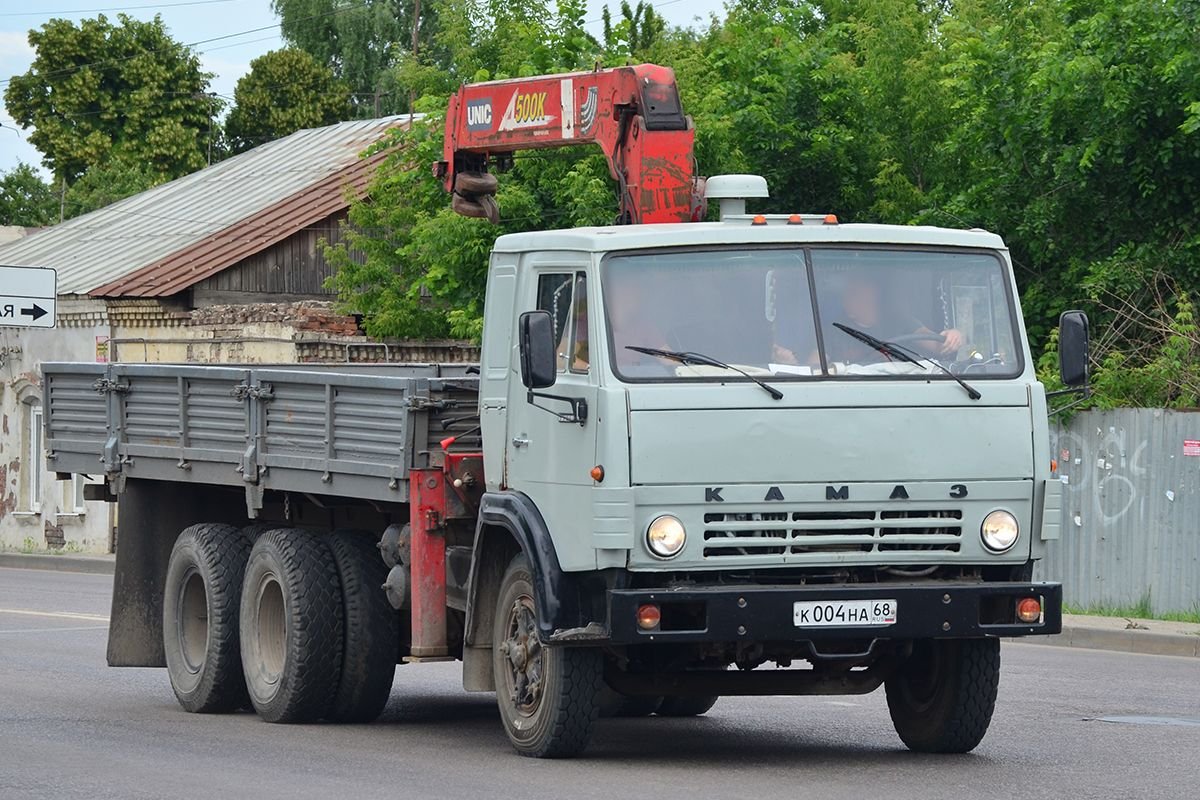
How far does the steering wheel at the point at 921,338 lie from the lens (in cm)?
970

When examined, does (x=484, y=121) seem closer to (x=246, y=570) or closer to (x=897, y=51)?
(x=246, y=570)

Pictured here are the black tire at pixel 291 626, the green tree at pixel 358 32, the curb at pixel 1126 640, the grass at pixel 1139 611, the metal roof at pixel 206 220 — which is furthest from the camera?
the green tree at pixel 358 32

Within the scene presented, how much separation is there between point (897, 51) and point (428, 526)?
63.1 feet

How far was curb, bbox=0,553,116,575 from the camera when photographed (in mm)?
31000

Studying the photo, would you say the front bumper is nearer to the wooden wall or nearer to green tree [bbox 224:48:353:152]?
the wooden wall

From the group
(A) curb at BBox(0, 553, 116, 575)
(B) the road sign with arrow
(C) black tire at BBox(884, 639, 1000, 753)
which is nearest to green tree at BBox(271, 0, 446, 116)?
(A) curb at BBox(0, 553, 116, 575)

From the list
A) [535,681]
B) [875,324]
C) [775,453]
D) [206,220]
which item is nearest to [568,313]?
[775,453]

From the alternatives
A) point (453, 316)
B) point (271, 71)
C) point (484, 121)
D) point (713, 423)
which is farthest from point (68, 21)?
point (713, 423)

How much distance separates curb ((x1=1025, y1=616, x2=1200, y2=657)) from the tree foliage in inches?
120

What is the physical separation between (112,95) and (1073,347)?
52.3 m

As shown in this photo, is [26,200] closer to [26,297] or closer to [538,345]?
[26,297]

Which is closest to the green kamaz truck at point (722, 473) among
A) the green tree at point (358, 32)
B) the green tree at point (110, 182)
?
the green tree at point (110, 182)

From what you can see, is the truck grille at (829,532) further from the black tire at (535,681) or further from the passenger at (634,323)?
the black tire at (535,681)

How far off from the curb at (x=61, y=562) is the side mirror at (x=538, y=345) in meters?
22.0
